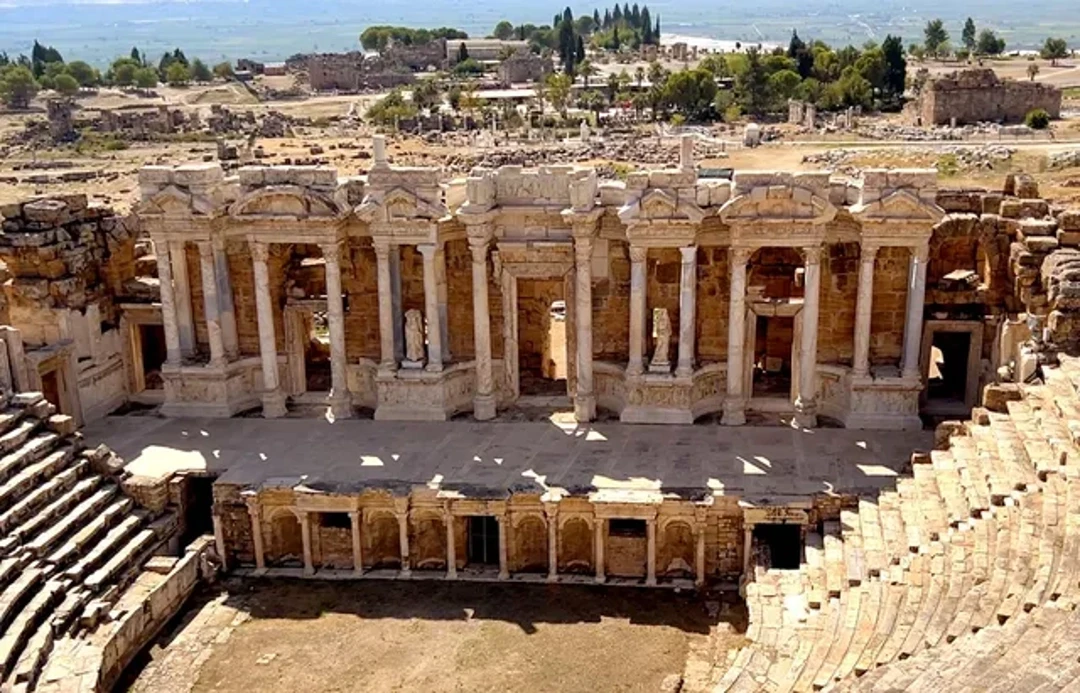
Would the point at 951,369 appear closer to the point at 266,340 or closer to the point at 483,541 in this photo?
the point at 483,541

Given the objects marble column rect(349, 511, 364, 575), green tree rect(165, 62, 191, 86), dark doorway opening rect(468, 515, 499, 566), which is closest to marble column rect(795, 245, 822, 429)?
dark doorway opening rect(468, 515, 499, 566)

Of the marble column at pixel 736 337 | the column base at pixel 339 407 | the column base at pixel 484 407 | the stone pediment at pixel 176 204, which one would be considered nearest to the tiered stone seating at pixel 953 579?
the marble column at pixel 736 337

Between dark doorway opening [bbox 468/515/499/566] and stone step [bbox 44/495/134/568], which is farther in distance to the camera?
dark doorway opening [bbox 468/515/499/566]

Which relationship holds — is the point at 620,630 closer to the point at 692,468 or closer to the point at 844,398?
the point at 692,468

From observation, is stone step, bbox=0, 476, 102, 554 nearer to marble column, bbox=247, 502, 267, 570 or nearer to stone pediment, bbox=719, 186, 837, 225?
marble column, bbox=247, 502, 267, 570

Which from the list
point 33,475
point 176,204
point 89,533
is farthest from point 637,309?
point 33,475

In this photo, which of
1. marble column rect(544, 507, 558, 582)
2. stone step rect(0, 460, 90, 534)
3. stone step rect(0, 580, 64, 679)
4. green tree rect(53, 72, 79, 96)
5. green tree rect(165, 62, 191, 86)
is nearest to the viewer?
stone step rect(0, 580, 64, 679)
